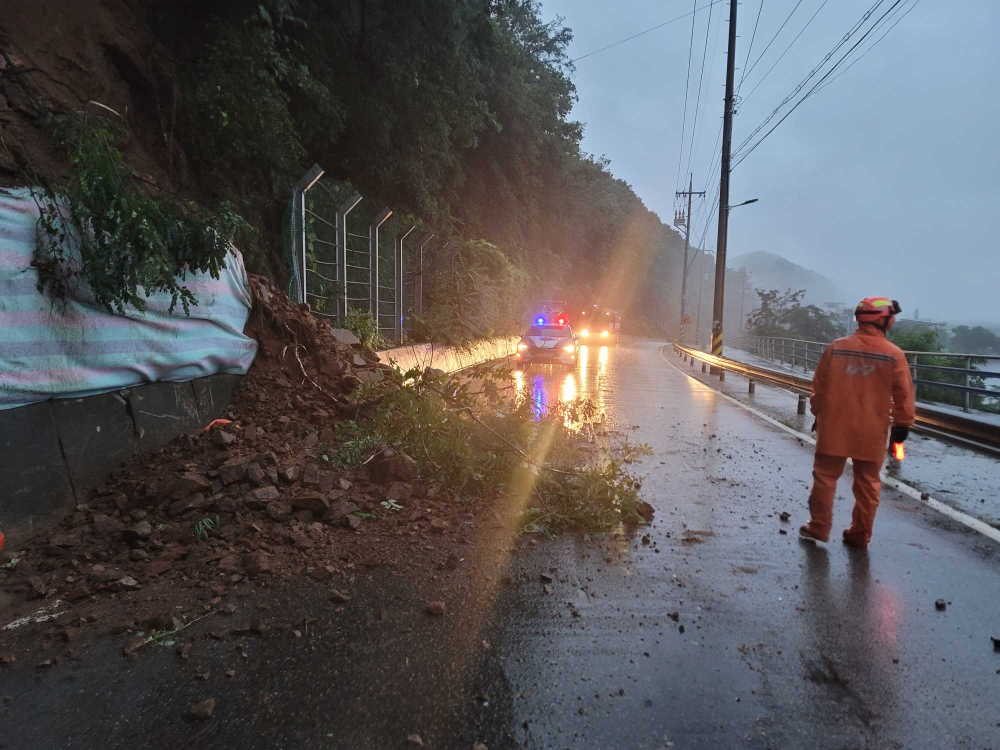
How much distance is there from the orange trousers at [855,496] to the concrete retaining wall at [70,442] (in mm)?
5261

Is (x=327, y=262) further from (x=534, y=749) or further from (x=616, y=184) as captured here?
(x=616, y=184)

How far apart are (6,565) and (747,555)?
4677 millimetres

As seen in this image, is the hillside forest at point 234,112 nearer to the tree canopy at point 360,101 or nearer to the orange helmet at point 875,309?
the tree canopy at point 360,101

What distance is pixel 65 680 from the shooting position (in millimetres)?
2752

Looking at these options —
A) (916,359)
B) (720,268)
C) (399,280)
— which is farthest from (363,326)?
(720,268)

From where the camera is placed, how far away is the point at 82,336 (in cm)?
463

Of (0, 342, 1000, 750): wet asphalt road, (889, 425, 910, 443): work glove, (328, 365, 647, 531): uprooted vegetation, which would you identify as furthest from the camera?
(328, 365, 647, 531): uprooted vegetation

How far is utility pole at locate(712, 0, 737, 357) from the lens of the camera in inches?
980

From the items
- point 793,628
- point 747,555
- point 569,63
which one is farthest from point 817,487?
point 569,63

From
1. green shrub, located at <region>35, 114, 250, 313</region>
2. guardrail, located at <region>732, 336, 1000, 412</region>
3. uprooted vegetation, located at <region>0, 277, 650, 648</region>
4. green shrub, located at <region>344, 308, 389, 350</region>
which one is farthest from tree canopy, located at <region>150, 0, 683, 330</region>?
guardrail, located at <region>732, 336, 1000, 412</region>

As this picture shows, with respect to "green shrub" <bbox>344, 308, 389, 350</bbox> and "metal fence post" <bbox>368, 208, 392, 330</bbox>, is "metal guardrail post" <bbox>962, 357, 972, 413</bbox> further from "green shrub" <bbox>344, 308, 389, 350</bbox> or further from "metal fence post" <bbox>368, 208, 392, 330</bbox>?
"metal fence post" <bbox>368, 208, 392, 330</bbox>

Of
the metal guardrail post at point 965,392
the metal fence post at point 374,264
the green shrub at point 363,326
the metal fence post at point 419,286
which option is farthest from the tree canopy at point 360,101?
the metal guardrail post at point 965,392

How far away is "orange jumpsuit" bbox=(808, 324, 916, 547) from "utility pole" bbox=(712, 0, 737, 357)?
20.7 m

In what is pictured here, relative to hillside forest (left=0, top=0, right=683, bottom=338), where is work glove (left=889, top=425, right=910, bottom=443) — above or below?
below
